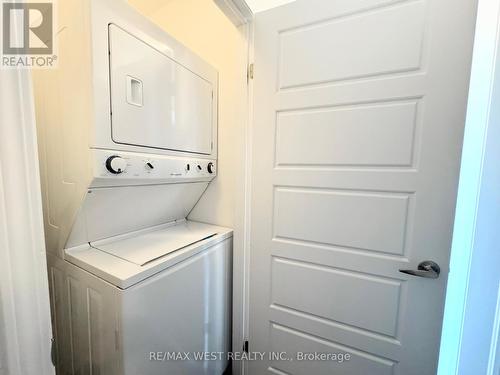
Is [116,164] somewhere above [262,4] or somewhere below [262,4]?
below

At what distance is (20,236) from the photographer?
627 mm

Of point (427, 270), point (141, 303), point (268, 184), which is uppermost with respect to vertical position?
point (268, 184)

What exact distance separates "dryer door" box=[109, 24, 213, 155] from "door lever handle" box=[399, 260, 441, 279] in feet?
5.17

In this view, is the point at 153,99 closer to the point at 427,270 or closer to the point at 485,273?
the point at 485,273

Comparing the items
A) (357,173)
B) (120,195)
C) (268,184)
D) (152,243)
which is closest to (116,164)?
(120,195)

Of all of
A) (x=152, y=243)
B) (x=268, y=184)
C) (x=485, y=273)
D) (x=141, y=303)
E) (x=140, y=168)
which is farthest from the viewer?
(x=268, y=184)

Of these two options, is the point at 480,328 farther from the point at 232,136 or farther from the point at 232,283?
the point at 232,136

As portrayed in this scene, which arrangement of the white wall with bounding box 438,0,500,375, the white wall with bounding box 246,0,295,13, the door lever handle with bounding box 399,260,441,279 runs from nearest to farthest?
the white wall with bounding box 438,0,500,375 → the door lever handle with bounding box 399,260,441,279 → the white wall with bounding box 246,0,295,13

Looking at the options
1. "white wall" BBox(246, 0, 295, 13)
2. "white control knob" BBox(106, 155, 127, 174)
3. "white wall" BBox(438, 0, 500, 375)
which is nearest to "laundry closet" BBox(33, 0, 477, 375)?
"white control knob" BBox(106, 155, 127, 174)

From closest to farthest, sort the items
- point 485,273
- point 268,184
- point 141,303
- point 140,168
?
1. point 485,273
2. point 141,303
3. point 140,168
4. point 268,184

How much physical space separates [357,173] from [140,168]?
124cm

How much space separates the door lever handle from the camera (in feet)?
3.83

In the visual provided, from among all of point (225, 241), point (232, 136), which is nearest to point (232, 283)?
point (225, 241)

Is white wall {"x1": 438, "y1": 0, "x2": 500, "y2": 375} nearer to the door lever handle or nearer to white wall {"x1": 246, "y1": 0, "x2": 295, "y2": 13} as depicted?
the door lever handle
